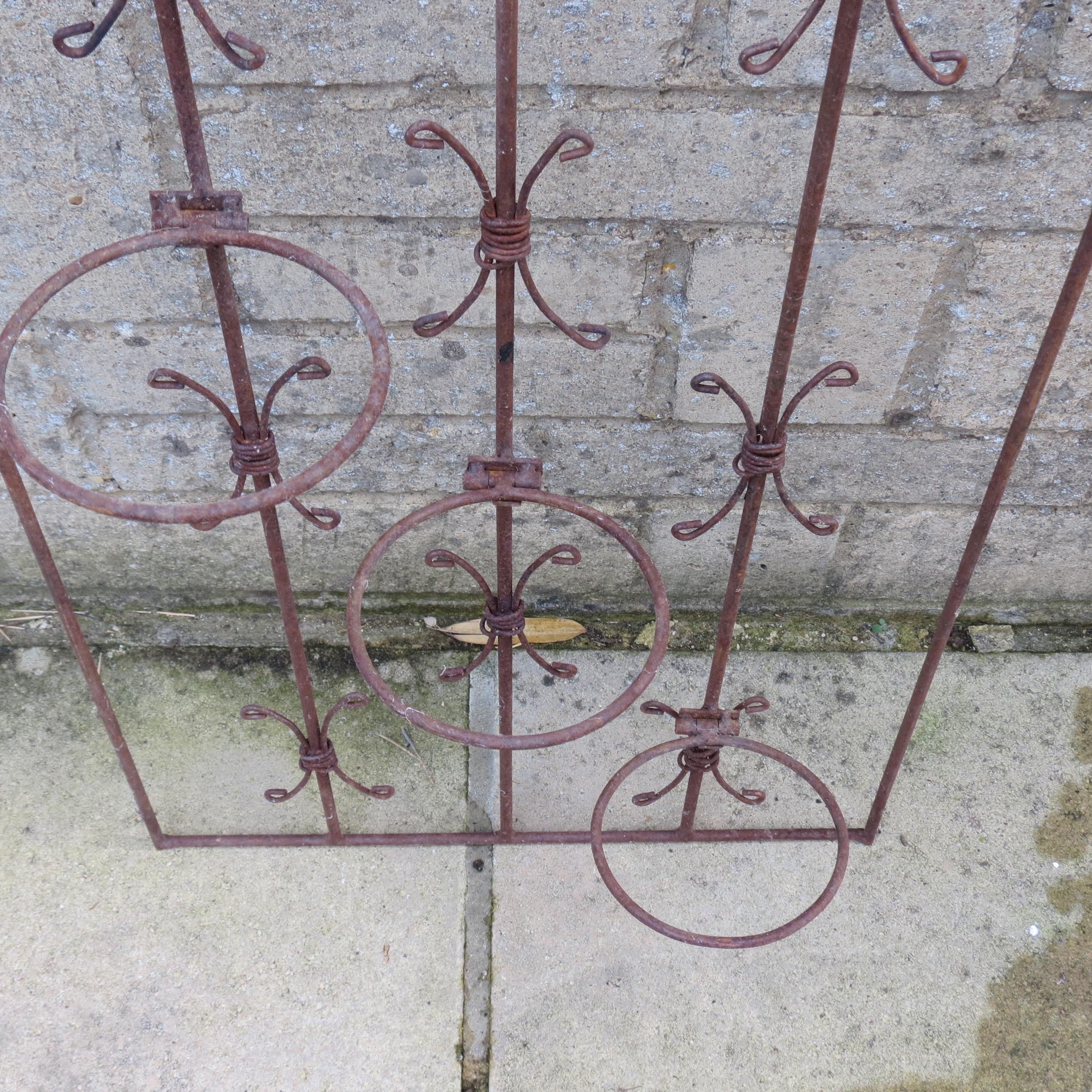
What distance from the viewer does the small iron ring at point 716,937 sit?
1718 mm

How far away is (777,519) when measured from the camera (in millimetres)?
2361

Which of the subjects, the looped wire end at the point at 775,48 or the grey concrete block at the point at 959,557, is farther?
the grey concrete block at the point at 959,557

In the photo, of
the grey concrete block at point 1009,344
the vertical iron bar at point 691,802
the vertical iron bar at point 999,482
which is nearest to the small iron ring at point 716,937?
the vertical iron bar at point 691,802

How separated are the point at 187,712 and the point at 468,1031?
98 centimetres

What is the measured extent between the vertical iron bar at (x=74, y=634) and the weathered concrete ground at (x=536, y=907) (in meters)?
0.13

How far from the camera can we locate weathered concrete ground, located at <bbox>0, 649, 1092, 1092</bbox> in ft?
5.86

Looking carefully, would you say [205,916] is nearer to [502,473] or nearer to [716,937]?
[716,937]

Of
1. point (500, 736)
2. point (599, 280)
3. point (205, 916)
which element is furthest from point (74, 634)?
point (599, 280)

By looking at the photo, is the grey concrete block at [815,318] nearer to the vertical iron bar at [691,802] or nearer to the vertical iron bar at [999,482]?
the vertical iron bar at [999,482]

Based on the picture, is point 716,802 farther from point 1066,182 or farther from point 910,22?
point 910,22

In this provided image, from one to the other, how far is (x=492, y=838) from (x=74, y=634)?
90cm

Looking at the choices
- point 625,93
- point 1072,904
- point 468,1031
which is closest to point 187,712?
point 468,1031

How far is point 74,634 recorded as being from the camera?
179cm

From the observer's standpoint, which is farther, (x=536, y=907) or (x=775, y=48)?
(x=536, y=907)
